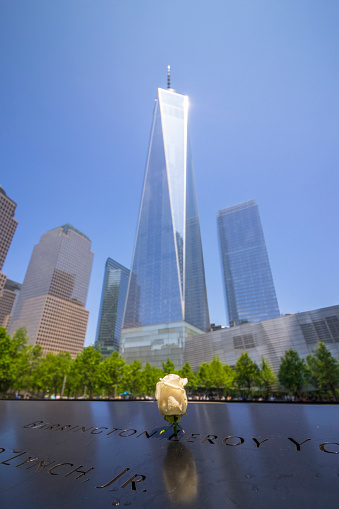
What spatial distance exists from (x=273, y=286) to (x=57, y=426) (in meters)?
106

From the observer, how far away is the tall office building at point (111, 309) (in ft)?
555

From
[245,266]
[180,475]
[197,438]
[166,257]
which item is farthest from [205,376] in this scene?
[245,266]

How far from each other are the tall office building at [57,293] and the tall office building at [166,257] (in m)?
67.4

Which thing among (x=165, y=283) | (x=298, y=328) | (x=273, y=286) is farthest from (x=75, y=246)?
(x=298, y=328)

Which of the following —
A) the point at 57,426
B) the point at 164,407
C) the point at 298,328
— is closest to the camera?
the point at 164,407

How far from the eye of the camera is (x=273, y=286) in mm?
100438

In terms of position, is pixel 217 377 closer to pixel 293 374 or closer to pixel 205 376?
pixel 205 376

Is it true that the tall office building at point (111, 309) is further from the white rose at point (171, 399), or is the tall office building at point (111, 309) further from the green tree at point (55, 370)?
the white rose at point (171, 399)

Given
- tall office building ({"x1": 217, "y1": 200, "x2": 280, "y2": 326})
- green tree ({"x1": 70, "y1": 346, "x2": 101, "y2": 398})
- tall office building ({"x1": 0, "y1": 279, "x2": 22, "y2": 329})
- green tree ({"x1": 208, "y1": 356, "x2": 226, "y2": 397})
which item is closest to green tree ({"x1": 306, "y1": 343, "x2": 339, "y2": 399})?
green tree ({"x1": 208, "y1": 356, "x2": 226, "y2": 397})

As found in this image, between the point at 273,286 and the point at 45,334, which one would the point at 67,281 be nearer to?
the point at 45,334

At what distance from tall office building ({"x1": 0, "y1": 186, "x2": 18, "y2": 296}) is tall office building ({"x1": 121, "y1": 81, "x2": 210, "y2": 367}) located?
7025cm

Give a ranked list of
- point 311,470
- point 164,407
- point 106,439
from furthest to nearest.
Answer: point 106,439, point 164,407, point 311,470

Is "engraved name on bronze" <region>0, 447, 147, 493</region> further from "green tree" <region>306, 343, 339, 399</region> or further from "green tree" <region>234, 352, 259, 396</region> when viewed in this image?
"green tree" <region>306, 343, 339, 399</region>

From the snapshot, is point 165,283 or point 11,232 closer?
point 165,283
